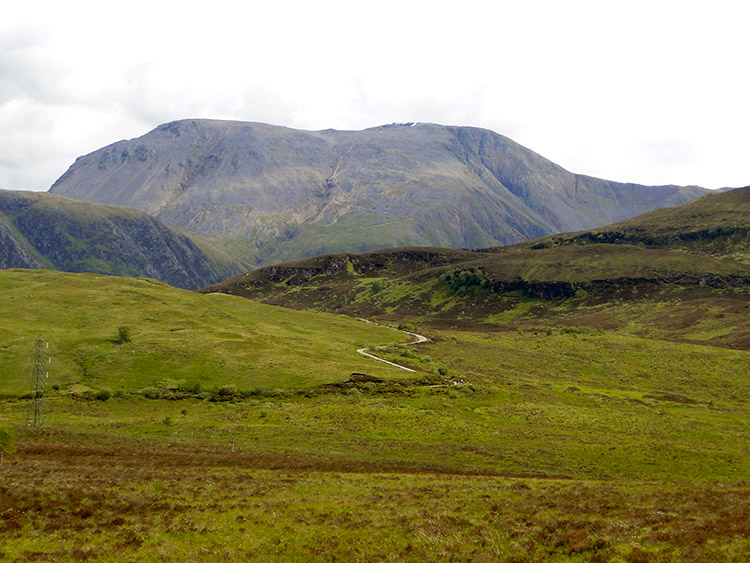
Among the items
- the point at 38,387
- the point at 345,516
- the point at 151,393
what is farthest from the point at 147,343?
the point at 345,516

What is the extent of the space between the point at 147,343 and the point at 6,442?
51.2 meters

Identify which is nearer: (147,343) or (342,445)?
(342,445)

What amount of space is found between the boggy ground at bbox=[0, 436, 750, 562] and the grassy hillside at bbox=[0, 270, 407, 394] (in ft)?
135

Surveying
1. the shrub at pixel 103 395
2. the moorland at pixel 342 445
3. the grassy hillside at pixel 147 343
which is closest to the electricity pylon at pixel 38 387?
the moorland at pixel 342 445

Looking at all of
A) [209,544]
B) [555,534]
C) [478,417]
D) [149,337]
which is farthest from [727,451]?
[149,337]

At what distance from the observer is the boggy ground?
20781mm

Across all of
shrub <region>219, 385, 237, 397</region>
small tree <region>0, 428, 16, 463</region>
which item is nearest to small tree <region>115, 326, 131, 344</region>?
shrub <region>219, 385, 237, 397</region>

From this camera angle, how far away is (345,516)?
26.8 metres

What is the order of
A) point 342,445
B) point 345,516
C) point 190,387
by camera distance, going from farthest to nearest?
point 190,387, point 342,445, point 345,516

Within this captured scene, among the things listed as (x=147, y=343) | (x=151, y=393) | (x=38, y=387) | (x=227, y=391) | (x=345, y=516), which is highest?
(x=345, y=516)

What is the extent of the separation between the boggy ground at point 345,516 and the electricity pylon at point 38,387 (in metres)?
21.4

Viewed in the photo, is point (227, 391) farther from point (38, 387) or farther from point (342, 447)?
point (342, 447)

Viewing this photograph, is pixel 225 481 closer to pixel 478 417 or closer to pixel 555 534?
pixel 555 534

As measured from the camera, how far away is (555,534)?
22188 mm
